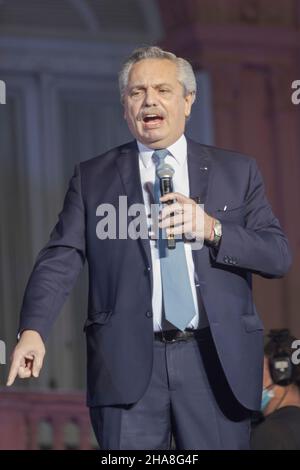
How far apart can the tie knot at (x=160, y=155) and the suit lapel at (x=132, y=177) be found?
68 millimetres

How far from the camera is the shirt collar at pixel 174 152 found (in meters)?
3.79

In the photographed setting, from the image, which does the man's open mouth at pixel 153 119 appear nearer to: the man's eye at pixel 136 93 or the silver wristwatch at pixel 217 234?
the man's eye at pixel 136 93

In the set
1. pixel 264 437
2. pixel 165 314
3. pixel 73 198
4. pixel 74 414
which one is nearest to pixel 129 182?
pixel 73 198

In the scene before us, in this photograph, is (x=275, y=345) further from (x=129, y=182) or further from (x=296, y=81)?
(x=296, y=81)

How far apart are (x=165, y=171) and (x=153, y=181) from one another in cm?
21

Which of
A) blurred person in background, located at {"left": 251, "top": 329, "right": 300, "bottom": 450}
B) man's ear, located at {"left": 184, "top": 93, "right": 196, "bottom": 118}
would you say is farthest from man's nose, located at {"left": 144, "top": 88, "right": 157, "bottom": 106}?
blurred person in background, located at {"left": 251, "top": 329, "right": 300, "bottom": 450}

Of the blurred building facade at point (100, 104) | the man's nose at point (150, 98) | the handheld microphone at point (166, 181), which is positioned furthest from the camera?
the blurred building facade at point (100, 104)

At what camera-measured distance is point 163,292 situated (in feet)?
12.0

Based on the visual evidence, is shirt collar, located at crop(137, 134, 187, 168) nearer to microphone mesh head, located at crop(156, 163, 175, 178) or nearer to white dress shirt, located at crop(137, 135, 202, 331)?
white dress shirt, located at crop(137, 135, 202, 331)

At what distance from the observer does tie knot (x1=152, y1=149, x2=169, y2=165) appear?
3762mm

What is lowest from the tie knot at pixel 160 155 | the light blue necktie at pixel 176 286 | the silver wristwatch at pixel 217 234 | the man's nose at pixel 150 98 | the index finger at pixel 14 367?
the index finger at pixel 14 367

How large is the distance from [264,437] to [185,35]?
3622 mm

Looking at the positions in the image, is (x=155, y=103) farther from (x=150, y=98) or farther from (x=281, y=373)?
(x=281, y=373)

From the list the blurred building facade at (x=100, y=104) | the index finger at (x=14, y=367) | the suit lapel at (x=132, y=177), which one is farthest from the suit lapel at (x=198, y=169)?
the blurred building facade at (x=100, y=104)
